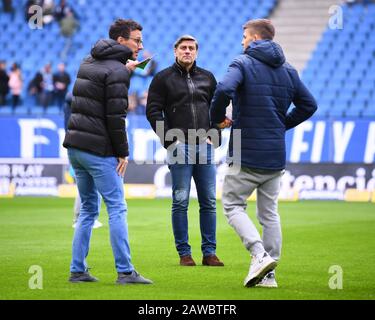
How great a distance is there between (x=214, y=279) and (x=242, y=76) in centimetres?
194

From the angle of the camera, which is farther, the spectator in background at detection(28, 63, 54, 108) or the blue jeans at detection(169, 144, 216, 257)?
the spectator in background at detection(28, 63, 54, 108)

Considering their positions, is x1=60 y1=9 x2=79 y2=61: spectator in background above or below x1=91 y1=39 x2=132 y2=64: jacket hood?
below

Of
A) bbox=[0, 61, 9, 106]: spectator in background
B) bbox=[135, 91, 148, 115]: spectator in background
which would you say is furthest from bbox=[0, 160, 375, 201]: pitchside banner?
bbox=[0, 61, 9, 106]: spectator in background

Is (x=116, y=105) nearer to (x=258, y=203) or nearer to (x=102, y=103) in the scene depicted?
(x=102, y=103)

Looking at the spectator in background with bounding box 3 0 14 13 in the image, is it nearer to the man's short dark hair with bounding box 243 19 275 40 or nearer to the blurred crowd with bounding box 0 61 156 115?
the blurred crowd with bounding box 0 61 156 115

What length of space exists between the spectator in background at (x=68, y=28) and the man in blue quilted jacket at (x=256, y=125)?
72.4 feet

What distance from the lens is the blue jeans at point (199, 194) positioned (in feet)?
33.4

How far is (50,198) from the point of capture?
21.2m

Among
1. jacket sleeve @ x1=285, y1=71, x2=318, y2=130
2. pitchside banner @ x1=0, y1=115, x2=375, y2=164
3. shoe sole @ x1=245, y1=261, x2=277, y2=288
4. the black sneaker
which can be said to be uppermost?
jacket sleeve @ x1=285, y1=71, x2=318, y2=130

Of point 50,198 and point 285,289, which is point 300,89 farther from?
point 50,198

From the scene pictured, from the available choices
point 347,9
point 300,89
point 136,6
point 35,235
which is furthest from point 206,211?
point 136,6

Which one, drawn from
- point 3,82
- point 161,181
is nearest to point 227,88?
point 161,181

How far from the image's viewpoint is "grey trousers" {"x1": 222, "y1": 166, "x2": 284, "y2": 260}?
847cm

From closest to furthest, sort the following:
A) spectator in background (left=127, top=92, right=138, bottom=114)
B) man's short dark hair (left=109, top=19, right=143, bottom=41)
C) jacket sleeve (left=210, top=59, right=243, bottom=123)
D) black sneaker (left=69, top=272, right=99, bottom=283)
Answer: jacket sleeve (left=210, top=59, right=243, bottom=123) < man's short dark hair (left=109, top=19, right=143, bottom=41) < black sneaker (left=69, top=272, right=99, bottom=283) < spectator in background (left=127, top=92, right=138, bottom=114)
